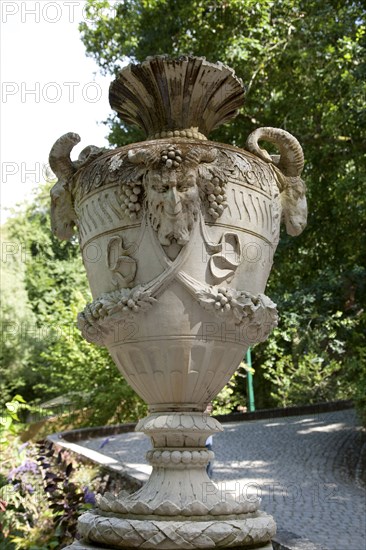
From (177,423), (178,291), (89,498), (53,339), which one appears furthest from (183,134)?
(53,339)

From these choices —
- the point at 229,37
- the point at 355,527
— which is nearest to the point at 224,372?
the point at 355,527

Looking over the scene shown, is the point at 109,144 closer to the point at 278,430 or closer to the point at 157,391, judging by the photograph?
the point at 278,430

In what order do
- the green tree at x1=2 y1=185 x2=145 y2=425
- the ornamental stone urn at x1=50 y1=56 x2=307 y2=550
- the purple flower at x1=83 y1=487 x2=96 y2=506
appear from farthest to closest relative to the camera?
1. the green tree at x1=2 y1=185 x2=145 y2=425
2. the purple flower at x1=83 y1=487 x2=96 y2=506
3. the ornamental stone urn at x1=50 y1=56 x2=307 y2=550

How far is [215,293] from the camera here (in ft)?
9.25

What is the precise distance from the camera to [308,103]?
9.12 metres

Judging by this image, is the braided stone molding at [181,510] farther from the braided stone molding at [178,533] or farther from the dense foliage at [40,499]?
the dense foliage at [40,499]

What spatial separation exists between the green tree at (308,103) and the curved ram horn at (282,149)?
4793mm

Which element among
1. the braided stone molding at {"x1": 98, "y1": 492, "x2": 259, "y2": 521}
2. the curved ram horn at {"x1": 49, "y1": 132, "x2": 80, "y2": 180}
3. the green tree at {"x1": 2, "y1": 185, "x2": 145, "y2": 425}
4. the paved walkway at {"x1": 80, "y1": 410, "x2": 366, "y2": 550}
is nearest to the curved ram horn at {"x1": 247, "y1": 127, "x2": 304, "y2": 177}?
the curved ram horn at {"x1": 49, "y1": 132, "x2": 80, "y2": 180}

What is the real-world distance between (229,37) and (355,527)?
24.3 ft

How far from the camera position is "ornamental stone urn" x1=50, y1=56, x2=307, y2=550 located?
2.78m

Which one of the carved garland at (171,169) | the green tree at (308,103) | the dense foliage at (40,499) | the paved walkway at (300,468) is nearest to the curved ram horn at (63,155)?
the carved garland at (171,169)

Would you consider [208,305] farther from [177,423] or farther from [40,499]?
[40,499]

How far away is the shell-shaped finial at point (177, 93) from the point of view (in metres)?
3.10

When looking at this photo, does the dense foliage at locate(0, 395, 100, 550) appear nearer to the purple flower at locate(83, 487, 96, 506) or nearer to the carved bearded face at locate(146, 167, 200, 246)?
the purple flower at locate(83, 487, 96, 506)
